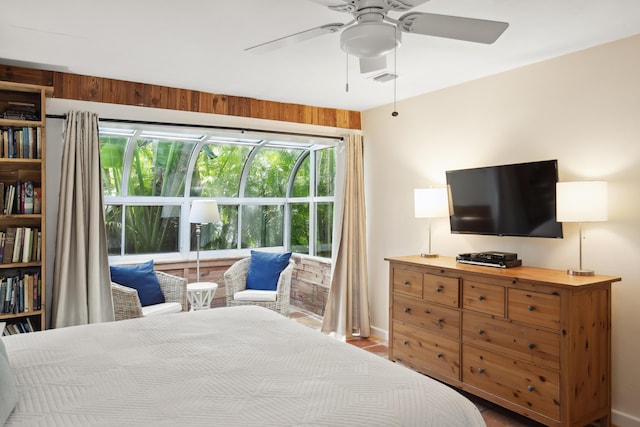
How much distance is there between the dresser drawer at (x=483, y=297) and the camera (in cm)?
305

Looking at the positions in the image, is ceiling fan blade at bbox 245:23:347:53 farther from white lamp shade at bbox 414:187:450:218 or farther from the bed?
white lamp shade at bbox 414:187:450:218

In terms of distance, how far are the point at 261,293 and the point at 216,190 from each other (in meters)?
1.92

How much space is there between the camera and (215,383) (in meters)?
1.74

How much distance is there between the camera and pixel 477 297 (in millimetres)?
3201

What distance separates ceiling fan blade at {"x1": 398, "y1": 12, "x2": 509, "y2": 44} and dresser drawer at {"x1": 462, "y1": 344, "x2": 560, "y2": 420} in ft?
6.43

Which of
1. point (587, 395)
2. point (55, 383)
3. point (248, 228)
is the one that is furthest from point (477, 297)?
point (248, 228)

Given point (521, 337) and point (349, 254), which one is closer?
point (521, 337)

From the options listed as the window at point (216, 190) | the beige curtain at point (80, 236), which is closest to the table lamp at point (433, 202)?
the window at point (216, 190)

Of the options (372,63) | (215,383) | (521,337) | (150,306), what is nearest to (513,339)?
(521,337)

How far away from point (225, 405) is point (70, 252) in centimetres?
267

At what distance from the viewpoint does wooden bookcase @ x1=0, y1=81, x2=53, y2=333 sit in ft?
10.8

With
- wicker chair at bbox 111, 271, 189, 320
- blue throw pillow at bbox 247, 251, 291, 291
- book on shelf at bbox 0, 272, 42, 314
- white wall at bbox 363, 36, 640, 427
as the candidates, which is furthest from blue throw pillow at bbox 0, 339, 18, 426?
blue throw pillow at bbox 247, 251, 291, 291

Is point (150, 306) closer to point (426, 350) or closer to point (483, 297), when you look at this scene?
point (426, 350)

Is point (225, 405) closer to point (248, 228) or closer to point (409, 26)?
point (409, 26)
